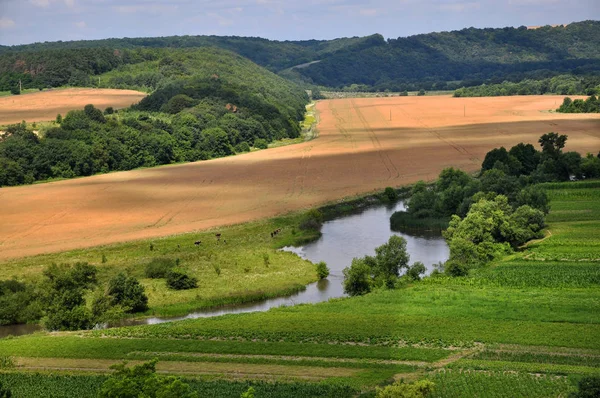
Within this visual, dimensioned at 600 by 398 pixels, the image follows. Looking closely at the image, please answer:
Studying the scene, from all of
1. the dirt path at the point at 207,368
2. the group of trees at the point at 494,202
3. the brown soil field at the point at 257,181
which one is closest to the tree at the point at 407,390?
the dirt path at the point at 207,368

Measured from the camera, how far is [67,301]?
52.8 meters

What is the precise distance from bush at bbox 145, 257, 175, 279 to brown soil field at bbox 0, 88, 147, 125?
219 feet

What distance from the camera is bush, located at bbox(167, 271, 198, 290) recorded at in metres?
58.0

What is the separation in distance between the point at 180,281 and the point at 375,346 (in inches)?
677

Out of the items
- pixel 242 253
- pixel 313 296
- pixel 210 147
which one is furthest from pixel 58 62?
pixel 313 296

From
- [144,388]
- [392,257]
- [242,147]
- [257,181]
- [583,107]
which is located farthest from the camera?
[583,107]

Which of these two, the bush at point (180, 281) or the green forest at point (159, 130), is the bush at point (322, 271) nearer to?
the bush at point (180, 281)

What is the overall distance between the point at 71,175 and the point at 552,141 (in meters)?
50.8

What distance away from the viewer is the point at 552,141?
3799 inches

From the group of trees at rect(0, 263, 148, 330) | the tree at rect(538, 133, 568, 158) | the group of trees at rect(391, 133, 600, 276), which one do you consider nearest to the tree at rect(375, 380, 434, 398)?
the group of trees at rect(0, 263, 148, 330)

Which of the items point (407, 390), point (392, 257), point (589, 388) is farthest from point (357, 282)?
point (589, 388)

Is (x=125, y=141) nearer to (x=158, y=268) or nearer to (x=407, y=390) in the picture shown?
(x=158, y=268)

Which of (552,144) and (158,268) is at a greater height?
(552,144)

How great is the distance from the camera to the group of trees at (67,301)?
51562mm
